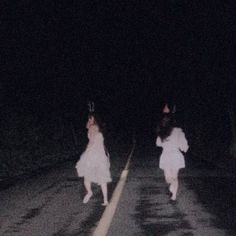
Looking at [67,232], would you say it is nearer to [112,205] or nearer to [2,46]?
[112,205]

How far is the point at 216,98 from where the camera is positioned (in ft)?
88.5

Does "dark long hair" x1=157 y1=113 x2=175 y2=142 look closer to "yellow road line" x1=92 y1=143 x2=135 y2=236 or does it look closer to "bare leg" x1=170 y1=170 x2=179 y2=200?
"bare leg" x1=170 y1=170 x2=179 y2=200

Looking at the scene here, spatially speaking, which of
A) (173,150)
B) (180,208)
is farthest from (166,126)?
(180,208)

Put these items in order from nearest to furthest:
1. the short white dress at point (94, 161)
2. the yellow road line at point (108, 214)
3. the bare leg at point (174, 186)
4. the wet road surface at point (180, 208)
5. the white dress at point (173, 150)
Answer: the yellow road line at point (108, 214), the wet road surface at point (180, 208), the short white dress at point (94, 161), the bare leg at point (174, 186), the white dress at point (173, 150)

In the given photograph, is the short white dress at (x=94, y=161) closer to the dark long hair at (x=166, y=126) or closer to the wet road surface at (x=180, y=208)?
the wet road surface at (x=180, y=208)

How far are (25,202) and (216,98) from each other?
17134mm

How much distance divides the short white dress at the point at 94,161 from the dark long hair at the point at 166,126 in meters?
1.68

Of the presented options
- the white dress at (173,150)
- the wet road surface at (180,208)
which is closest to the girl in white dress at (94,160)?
the wet road surface at (180,208)

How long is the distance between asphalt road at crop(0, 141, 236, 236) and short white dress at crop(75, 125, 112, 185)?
25.1 inches

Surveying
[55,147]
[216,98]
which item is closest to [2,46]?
[55,147]

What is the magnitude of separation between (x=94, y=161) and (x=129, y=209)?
1520 millimetres

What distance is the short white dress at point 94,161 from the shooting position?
11500 millimetres

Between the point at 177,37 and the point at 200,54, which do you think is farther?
the point at 177,37

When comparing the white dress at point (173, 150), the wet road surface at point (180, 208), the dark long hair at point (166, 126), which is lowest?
the wet road surface at point (180, 208)
